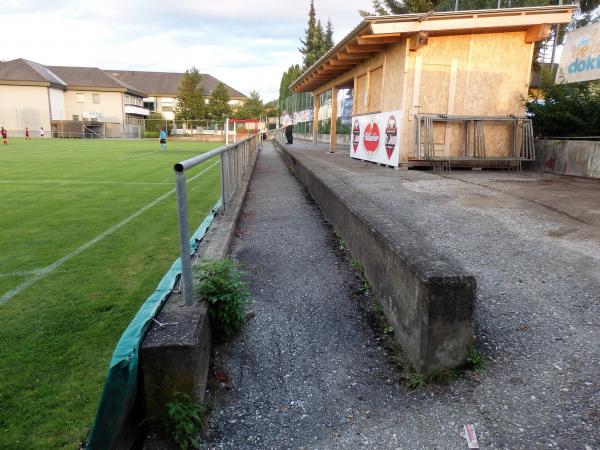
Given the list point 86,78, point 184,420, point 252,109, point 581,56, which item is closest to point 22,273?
point 184,420

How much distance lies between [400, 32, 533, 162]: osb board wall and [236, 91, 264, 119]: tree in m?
72.2

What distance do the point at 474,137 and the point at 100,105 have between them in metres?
66.5

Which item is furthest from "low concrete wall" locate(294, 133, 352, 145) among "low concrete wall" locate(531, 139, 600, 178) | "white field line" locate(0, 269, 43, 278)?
"white field line" locate(0, 269, 43, 278)

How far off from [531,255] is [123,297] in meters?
4.04

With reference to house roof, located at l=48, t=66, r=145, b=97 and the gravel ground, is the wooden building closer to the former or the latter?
the gravel ground

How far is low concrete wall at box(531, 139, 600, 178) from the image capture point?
32.9ft

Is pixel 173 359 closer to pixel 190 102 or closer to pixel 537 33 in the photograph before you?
pixel 537 33

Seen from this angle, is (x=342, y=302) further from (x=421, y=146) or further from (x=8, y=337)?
(x=421, y=146)

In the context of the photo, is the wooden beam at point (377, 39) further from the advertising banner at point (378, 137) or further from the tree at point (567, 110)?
the tree at point (567, 110)

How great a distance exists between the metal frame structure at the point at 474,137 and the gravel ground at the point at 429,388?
21.6 ft

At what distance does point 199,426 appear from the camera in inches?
101

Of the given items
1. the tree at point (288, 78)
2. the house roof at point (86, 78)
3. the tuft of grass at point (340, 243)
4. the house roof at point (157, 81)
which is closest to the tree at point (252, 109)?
the house roof at point (157, 81)

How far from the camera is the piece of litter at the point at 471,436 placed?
234 centimetres

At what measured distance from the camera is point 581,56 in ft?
34.1
